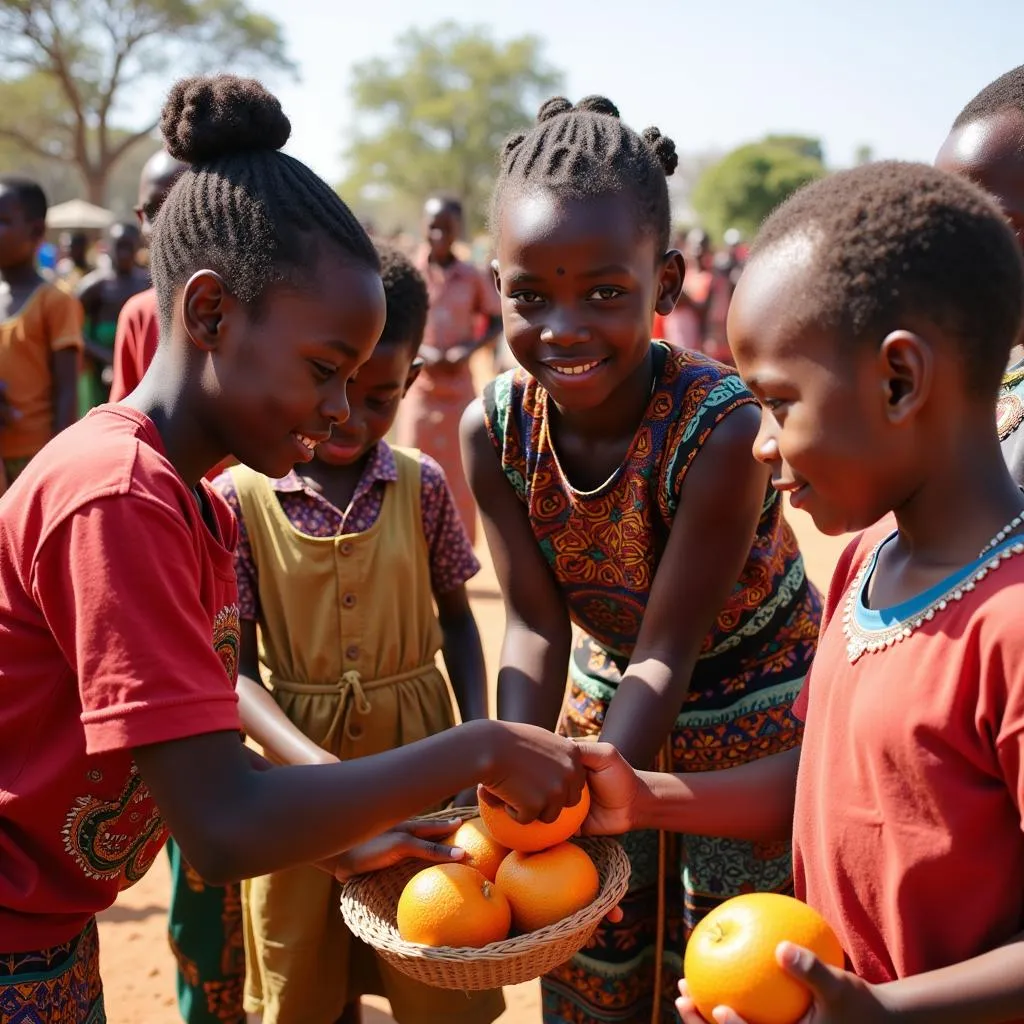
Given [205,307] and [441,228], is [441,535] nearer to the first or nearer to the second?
[205,307]

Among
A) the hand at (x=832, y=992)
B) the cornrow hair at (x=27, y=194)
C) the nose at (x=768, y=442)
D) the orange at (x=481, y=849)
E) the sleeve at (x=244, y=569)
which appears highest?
the nose at (x=768, y=442)

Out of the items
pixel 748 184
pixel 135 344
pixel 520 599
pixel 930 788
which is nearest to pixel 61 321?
pixel 135 344

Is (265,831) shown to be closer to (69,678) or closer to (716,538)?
(69,678)

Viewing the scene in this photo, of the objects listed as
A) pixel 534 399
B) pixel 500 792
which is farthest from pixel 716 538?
pixel 500 792

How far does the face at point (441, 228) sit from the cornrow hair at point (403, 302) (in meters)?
6.30

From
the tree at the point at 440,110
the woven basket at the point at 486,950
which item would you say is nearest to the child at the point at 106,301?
the woven basket at the point at 486,950

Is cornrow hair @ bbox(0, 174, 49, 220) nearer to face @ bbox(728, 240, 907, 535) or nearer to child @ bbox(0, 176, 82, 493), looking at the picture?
child @ bbox(0, 176, 82, 493)

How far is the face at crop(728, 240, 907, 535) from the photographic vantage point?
1610 millimetres

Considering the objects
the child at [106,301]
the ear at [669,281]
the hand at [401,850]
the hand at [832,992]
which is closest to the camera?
the hand at [832,992]

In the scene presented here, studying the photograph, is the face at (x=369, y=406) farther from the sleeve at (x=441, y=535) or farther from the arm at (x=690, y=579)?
the arm at (x=690, y=579)

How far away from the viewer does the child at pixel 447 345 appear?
8.64 meters

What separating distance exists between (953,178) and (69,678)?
1.57 m

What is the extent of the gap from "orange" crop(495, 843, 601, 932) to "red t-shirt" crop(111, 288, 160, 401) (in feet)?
9.63

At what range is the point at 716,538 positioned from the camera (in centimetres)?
241
